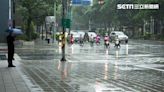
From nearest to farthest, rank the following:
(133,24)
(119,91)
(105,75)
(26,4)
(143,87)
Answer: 1. (119,91)
2. (143,87)
3. (105,75)
4. (26,4)
5. (133,24)

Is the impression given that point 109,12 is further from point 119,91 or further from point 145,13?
point 119,91

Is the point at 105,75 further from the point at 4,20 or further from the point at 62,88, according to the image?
the point at 4,20

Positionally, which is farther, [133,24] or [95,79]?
[133,24]

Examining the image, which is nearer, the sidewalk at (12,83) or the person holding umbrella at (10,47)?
the sidewalk at (12,83)

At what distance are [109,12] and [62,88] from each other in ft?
331

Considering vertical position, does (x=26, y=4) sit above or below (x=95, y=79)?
above

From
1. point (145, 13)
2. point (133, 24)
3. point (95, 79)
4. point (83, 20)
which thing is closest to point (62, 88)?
point (95, 79)

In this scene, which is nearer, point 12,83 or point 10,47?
point 12,83

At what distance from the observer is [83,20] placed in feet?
481

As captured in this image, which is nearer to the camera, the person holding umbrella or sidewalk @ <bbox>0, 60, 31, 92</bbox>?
sidewalk @ <bbox>0, 60, 31, 92</bbox>

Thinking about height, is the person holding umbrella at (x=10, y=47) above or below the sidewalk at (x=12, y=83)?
above

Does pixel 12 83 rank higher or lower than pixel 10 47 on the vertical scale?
lower

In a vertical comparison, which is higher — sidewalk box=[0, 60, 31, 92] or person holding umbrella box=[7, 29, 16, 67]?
person holding umbrella box=[7, 29, 16, 67]

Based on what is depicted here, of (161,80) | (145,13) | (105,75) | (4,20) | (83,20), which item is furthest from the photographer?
(83,20)
